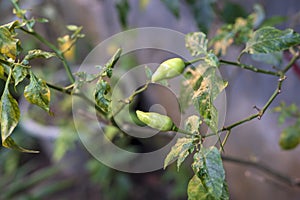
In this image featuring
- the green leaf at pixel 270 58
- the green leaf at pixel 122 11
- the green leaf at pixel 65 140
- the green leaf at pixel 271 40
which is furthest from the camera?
the green leaf at pixel 65 140

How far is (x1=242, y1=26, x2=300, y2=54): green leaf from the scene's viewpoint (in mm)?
472

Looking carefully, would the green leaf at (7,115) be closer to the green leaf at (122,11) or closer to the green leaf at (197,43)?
the green leaf at (197,43)

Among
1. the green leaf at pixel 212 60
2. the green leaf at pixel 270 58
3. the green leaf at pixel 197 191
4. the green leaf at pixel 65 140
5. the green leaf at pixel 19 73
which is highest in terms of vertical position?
the green leaf at pixel 212 60

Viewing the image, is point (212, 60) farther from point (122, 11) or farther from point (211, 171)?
point (122, 11)

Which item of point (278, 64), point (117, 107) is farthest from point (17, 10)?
point (278, 64)

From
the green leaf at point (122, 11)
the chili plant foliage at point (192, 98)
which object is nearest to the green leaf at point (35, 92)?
the chili plant foliage at point (192, 98)

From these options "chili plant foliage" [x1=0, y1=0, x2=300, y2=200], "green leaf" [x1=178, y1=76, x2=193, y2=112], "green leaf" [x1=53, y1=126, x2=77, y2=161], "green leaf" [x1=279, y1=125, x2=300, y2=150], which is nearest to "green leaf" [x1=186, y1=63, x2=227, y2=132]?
"chili plant foliage" [x1=0, y1=0, x2=300, y2=200]

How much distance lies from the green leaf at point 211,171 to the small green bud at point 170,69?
0.10 m

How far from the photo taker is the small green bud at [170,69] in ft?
1.45

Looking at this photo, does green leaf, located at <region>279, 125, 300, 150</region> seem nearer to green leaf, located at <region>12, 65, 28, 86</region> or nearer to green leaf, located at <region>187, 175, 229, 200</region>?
green leaf, located at <region>187, 175, 229, 200</region>

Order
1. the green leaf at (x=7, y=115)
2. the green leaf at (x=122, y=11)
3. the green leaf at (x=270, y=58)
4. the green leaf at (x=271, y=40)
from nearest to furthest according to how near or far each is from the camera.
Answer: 1. the green leaf at (x=7, y=115)
2. the green leaf at (x=271, y=40)
3. the green leaf at (x=270, y=58)
4. the green leaf at (x=122, y=11)

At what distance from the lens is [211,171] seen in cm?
37

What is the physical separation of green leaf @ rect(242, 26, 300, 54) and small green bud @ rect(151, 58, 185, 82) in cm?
12

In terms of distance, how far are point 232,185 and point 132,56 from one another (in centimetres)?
68
